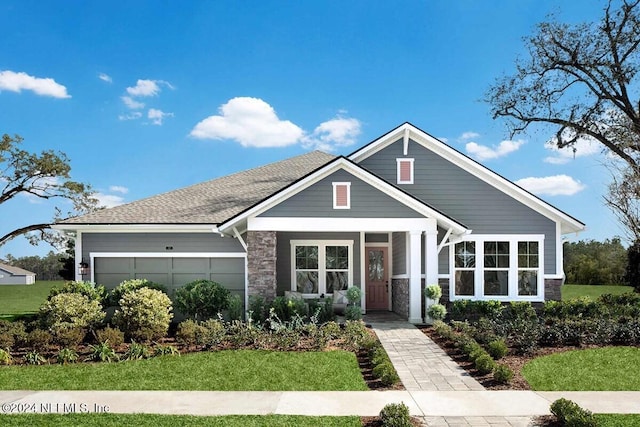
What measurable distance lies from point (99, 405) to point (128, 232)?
9008mm

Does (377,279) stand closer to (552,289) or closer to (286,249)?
(286,249)

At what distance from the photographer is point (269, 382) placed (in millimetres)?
9852

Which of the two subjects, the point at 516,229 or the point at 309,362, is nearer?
the point at 309,362

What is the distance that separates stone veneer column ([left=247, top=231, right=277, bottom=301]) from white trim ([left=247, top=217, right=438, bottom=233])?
0.80 ft

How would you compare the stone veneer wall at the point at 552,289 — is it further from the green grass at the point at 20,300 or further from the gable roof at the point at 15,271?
the gable roof at the point at 15,271

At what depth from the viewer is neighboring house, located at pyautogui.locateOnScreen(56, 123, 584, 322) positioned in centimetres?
1545

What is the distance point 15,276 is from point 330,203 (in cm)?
5392

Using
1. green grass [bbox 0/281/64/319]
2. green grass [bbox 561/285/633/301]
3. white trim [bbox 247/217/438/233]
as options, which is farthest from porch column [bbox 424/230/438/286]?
green grass [bbox 0/281/64/319]

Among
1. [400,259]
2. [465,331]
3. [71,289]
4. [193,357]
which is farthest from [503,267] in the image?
[71,289]

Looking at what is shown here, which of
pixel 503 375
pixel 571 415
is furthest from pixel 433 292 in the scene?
pixel 571 415

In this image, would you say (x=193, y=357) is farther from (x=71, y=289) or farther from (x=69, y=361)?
(x=71, y=289)

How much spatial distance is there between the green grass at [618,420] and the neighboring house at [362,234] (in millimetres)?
8053

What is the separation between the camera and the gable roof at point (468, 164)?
58.2 feet

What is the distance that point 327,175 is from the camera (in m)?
15.4
